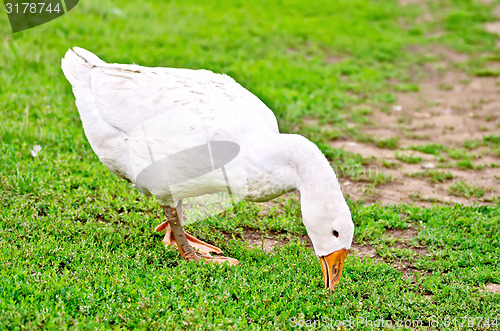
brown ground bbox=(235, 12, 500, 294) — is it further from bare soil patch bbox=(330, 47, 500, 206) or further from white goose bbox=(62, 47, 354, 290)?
white goose bbox=(62, 47, 354, 290)

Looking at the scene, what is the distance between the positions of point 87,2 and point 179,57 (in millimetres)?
2815

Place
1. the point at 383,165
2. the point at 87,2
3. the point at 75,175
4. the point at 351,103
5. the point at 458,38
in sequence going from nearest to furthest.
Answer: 1. the point at 75,175
2. the point at 383,165
3. the point at 351,103
4. the point at 87,2
5. the point at 458,38

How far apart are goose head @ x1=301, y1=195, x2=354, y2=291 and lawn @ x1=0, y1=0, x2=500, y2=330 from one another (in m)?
0.30

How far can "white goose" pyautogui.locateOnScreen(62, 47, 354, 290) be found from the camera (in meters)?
4.01

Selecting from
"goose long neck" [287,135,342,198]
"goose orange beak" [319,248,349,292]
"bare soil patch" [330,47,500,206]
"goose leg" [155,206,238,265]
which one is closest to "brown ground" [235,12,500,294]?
"bare soil patch" [330,47,500,206]

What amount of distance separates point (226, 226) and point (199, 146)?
1.47 metres

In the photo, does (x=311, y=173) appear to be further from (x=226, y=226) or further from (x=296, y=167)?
(x=226, y=226)

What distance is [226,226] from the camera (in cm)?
538

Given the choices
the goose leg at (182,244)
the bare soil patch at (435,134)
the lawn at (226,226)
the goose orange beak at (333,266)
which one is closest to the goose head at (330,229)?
the goose orange beak at (333,266)

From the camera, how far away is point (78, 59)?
4.93 m

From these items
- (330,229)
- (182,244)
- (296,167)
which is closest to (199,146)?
(296,167)

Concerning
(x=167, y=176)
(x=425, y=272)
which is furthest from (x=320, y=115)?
(x=167, y=176)

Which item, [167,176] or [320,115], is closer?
[167,176]

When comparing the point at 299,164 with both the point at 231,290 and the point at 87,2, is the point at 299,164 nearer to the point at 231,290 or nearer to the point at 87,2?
the point at 231,290
